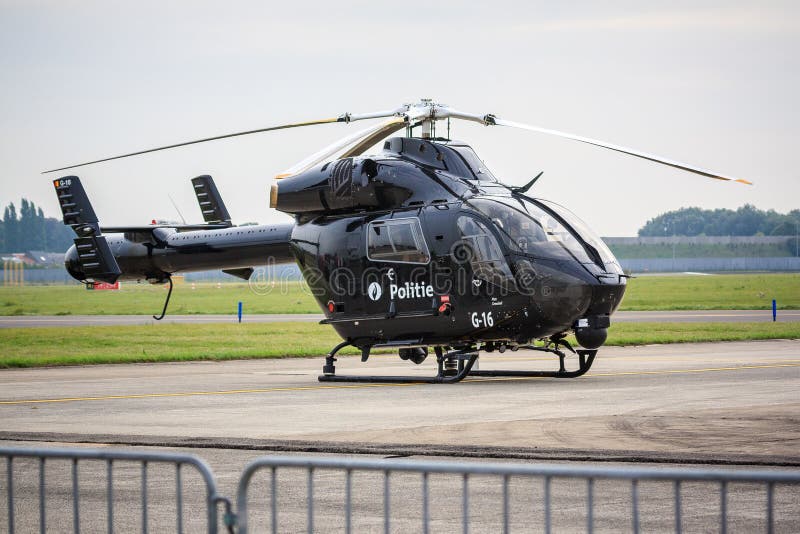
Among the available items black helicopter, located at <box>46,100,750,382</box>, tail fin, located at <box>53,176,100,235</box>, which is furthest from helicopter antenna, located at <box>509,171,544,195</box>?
tail fin, located at <box>53,176,100,235</box>

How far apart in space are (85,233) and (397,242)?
7684mm

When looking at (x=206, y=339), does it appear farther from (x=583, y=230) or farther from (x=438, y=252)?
Result: (x=583, y=230)

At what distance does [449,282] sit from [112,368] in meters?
9.64

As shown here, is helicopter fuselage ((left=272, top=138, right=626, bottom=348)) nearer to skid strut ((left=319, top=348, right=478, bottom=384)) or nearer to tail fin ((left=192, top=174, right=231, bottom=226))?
skid strut ((left=319, top=348, right=478, bottom=384))

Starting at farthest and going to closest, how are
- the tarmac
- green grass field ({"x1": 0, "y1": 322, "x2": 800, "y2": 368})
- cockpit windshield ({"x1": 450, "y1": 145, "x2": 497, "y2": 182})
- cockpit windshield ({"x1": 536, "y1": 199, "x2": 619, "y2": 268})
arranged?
1. green grass field ({"x1": 0, "y1": 322, "x2": 800, "y2": 368})
2. cockpit windshield ({"x1": 450, "y1": 145, "x2": 497, "y2": 182})
3. cockpit windshield ({"x1": 536, "y1": 199, "x2": 619, "y2": 268})
4. the tarmac

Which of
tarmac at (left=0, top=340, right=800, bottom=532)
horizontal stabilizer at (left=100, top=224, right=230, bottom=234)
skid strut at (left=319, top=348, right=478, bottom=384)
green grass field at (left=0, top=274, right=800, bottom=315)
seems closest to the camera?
tarmac at (left=0, top=340, right=800, bottom=532)

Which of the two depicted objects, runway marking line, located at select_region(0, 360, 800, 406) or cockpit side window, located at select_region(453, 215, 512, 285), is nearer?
runway marking line, located at select_region(0, 360, 800, 406)

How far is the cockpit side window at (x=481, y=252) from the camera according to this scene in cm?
1819

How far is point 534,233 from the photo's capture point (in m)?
18.1

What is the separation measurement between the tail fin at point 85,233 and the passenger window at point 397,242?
6722mm

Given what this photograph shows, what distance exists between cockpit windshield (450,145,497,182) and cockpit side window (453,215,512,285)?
5.98ft

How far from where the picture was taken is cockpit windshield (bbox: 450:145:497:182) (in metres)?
20.1

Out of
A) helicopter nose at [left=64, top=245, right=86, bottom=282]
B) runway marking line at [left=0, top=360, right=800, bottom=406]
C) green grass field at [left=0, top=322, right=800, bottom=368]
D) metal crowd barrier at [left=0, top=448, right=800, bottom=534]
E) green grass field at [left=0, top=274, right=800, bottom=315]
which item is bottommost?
green grass field at [left=0, top=274, right=800, bottom=315]

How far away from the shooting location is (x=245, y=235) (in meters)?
23.1
